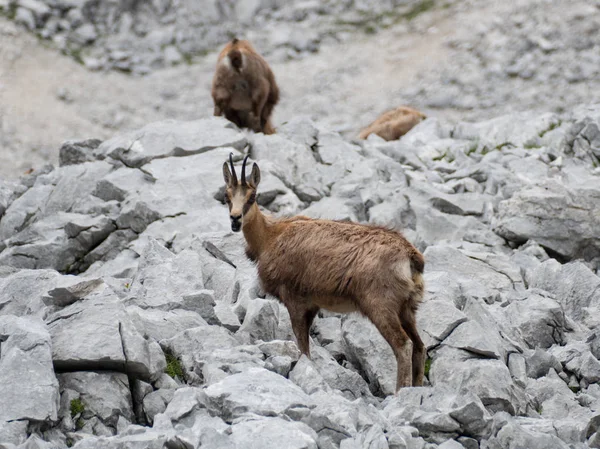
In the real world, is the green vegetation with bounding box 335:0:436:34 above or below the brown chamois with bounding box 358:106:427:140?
below

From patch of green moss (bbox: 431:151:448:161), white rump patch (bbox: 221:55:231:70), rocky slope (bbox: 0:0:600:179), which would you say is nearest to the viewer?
white rump patch (bbox: 221:55:231:70)

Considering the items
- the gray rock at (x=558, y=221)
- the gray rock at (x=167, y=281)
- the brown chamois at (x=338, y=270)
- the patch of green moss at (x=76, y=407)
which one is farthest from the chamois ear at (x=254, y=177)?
the gray rock at (x=558, y=221)

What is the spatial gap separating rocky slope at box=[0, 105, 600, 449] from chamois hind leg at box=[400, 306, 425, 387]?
0.25 meters

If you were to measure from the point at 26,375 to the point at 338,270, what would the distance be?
3208 millimetres

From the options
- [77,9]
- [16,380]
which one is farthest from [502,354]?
[77,9]

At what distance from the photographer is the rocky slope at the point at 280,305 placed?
680cm

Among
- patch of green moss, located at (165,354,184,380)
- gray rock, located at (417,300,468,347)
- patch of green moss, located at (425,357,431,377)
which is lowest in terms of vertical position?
patch of green moss, located at (425,357,431,377)

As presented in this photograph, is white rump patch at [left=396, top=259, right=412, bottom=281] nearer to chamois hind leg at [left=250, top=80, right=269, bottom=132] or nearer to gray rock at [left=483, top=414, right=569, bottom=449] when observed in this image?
gray rock at [left=483, top=414, right=569, bottom=449]

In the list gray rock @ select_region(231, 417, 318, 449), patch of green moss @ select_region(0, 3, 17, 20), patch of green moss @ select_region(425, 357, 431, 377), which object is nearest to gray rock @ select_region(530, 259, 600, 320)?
patch of green moss @ select_region(425, 357, 431, 377)

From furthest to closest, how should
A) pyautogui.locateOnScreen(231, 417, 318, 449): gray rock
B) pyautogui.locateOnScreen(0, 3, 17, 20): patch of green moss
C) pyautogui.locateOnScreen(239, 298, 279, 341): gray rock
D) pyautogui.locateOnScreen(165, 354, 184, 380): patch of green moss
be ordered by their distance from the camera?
pyautogui.locateOnScreen(0, 3, 17, 20): patch of green moss → pyautogui.locateOnScreen(239, 298, 279, 341): gray rock → pyautogui.locateOnScreen(165, 354, 184, 380): patch of green moss → pyautogui.locateOnScreen(231, 417, 318, 449): gray rock

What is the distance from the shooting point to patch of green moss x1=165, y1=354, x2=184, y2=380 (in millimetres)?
7973

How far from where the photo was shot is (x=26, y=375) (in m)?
6.97

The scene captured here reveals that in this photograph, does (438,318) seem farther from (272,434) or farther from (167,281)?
(272,434)

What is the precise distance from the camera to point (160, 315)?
8805 millimetres
